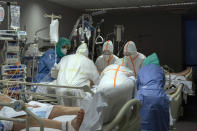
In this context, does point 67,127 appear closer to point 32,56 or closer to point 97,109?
point 97,109

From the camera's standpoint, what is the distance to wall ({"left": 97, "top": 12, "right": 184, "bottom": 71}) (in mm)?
8766

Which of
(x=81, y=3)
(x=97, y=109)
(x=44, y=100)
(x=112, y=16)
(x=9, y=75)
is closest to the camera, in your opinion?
(x=97, y=109)

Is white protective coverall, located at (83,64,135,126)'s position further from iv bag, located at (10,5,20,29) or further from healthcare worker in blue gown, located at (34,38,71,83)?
iv bag, located at (10,5,20,29)

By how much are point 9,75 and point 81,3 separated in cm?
427

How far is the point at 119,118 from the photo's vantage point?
1577mm

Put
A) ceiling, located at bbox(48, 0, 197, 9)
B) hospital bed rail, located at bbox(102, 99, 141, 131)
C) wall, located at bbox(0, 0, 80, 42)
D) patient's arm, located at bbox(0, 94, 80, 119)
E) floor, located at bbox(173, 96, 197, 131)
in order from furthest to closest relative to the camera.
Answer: ceiling, located at bbox(48, 0, 197, 9), wall, located at bbox(0, 0, 80, 42), floor, located at bbox(173, 96, 197, 131), patient's arm, located at bbox(0, 94, 80, 119), hospital bed rail, located at bbox(102, 99, 141, 131)

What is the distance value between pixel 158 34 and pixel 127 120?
24.9 feet

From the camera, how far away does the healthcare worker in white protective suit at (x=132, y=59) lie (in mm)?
4258

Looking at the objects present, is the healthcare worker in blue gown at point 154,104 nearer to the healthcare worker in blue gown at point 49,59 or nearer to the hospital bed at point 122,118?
the hospital bed at point 122,118

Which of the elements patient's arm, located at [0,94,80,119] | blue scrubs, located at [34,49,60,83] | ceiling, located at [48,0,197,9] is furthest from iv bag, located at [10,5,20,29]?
ceiling, located at [48,0,197,9]

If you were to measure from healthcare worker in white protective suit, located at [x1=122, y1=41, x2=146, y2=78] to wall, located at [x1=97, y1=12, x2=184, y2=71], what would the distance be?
191 inches

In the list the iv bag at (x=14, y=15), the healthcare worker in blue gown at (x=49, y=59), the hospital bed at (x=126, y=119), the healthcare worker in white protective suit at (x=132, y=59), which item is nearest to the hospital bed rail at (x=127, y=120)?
the hospital bed at (x=126, y=119)

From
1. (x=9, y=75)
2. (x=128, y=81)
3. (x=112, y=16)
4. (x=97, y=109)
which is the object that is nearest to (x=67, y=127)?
(x=97, y=109)

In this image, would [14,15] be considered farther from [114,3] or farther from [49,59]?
[114,3]
